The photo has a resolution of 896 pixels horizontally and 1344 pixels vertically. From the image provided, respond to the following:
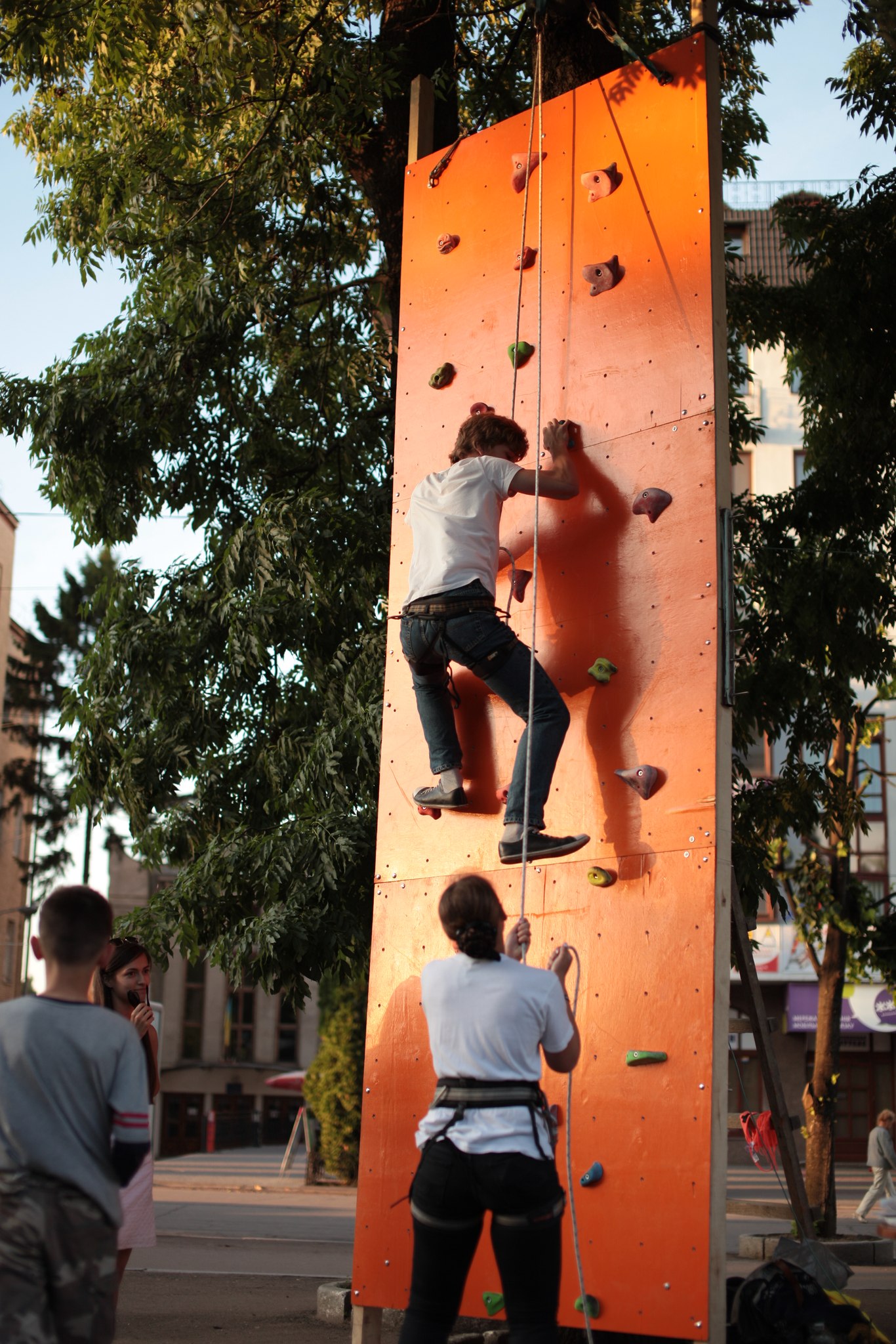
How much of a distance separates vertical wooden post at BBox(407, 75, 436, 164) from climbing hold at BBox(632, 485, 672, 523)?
8.64 ft

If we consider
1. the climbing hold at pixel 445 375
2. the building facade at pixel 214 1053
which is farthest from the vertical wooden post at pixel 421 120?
the building facade at pixel 214 1053

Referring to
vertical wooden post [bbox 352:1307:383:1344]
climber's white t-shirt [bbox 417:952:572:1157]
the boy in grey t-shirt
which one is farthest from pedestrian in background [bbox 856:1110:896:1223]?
the boy in grey t-shirt

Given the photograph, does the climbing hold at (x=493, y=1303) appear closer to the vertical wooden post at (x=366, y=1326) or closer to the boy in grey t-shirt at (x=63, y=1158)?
the vertical wooden post at (x=366, y=1326)

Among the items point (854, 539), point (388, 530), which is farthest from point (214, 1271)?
point (854, 539)

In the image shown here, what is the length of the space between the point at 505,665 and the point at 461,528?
62 centimetres

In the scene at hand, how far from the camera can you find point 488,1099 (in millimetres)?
3789

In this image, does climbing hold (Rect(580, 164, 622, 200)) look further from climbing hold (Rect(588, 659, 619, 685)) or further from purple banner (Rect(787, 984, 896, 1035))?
purple banner (Rect(787, 984, 896, 1035))

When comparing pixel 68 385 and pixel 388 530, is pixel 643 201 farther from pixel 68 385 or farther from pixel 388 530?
pixel 68 385

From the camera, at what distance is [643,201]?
588 cm

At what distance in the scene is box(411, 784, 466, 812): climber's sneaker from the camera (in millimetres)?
5828

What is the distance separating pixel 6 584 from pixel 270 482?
1381 inches

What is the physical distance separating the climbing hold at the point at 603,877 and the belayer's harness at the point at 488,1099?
1560mm

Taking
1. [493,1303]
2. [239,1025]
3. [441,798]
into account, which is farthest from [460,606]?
[239,1025]

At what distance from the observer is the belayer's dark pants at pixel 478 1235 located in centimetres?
371
